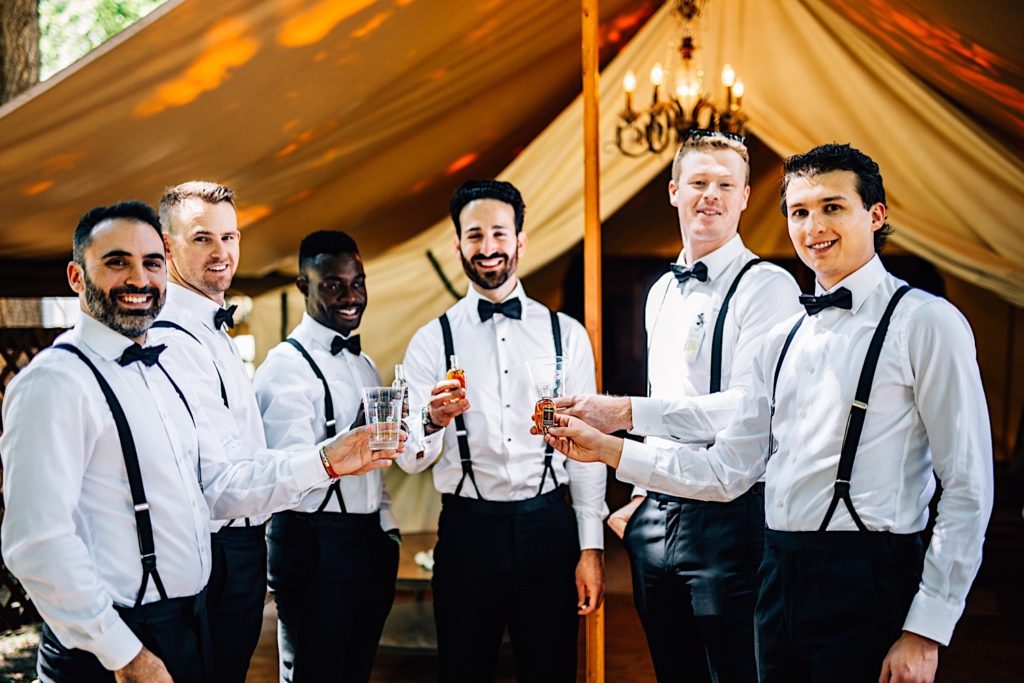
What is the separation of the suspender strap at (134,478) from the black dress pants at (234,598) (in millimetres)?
679

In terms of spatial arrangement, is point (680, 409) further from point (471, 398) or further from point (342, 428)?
point (342, 428)

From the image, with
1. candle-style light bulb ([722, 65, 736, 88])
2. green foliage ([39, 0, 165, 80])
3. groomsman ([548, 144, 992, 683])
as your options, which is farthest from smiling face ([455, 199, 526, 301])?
green foliage ([39, 0, 165, 80])

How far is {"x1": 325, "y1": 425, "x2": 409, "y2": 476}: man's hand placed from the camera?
2514 millimetres

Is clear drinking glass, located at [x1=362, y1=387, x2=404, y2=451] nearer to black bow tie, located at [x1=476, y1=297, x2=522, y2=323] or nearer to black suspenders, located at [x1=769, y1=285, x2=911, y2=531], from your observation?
black bow tie, located at [x1=476, y1=297, x2=522, y2=323]

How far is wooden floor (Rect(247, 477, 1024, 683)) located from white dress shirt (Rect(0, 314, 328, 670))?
2.39 m

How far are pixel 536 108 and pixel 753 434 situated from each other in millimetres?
2965

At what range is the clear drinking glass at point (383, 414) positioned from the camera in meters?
2.41

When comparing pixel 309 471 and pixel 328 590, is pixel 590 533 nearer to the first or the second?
pixel 328 590

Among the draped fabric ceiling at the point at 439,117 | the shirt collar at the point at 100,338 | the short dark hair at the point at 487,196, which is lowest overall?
the shirt collar at the point at 100,338

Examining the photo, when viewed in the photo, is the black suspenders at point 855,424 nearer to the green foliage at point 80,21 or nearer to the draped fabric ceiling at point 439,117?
the draped fabric ceiling at point 439,117

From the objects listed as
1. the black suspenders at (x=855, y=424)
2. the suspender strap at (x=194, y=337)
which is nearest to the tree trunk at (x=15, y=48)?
the suspender strap at (x=194, y=337)

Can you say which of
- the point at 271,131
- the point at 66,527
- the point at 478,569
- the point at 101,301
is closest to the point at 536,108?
the point at 271,131

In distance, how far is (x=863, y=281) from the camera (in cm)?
219

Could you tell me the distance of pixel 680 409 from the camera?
2.74 m
